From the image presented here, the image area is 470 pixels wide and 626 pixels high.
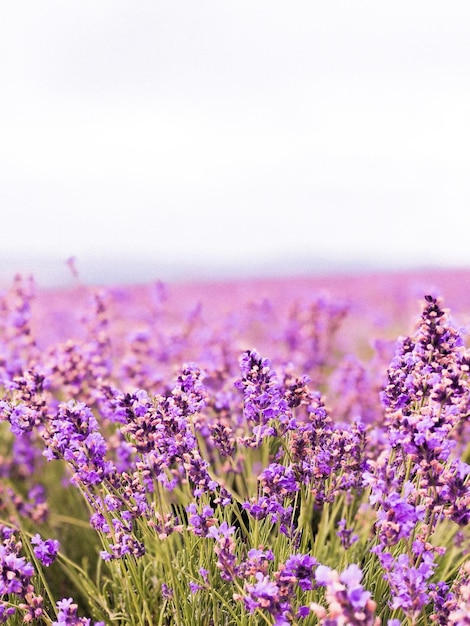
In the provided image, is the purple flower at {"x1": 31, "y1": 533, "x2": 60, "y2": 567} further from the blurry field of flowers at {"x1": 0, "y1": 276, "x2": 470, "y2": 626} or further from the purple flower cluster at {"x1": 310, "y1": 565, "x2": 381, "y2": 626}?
the purple flower cluster at {"x1": 310, "y1": 565, "x2": 381, "y2": 626}

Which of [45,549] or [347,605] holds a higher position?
[347,605]

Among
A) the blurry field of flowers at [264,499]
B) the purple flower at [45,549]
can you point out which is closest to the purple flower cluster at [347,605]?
the blurry field of flowers at [264,499]

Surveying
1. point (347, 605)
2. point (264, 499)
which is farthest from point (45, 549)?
point (347, 605)

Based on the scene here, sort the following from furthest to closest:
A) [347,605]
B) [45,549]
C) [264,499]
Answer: [45,549] < [264,499] < [347,605]

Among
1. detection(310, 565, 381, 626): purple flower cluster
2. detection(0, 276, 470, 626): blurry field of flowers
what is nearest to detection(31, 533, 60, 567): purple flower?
detection(0, 276, 470, 626): blurry field of flowers

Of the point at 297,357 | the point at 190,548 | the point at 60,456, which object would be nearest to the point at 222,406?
the point at 190,548

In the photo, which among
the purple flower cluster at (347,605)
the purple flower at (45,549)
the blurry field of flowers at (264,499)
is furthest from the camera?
the purple flower at (45,549)

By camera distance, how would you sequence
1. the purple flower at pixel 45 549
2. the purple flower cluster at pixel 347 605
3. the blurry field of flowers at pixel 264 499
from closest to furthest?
the purple flower cluster at pixel 347 605 → the blurry field of flowers at pixel 264 499 → the purple flower at pixel 45 549

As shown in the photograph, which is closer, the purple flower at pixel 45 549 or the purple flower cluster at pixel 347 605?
the purple flower cluster at pixel 347 605

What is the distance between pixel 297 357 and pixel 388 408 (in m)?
3.17

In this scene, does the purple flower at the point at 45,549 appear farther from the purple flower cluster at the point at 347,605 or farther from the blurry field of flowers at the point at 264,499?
the purple flower cluster at the point at 347,605

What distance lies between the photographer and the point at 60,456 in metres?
1.93

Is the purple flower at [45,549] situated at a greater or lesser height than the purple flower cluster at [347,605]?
lesser

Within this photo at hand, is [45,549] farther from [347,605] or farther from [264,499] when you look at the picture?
[347,605]
